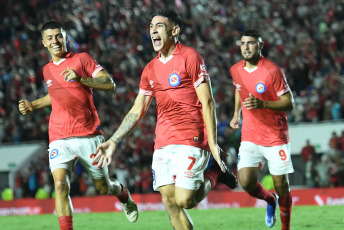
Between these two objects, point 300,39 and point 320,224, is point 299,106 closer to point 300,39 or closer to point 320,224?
point 300,39

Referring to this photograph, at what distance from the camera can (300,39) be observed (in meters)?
21.4

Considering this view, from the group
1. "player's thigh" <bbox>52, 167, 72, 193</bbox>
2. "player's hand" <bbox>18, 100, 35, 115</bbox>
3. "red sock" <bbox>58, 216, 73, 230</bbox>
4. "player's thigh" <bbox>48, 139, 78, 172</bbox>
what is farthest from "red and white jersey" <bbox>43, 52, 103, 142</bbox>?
"red sock" <bbox>58, 216, 73, 230</bbox>

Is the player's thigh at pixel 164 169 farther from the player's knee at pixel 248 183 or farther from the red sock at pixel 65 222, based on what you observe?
the player's knee at pixel 248 183

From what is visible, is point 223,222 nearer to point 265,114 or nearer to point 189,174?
point 265,114

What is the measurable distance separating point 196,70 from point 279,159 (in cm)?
264

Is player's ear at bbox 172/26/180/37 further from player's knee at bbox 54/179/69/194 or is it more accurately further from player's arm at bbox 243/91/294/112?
player's knee at bbox 54/179/69/194

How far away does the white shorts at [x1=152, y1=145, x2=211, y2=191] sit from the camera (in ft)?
22.2

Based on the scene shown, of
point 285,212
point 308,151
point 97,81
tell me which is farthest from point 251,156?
point 308,151

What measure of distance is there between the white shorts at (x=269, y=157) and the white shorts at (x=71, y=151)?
1.99 meters

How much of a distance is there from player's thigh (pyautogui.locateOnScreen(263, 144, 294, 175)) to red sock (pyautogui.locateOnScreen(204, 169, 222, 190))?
65.6 inches

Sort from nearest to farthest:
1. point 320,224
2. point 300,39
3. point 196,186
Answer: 1. point 196,186
2. point 320,224
3. point 300,39

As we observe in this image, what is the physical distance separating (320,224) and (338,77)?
29.6ft

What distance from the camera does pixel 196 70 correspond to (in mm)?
6879

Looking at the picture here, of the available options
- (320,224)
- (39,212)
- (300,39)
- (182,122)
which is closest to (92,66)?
(182,122)
